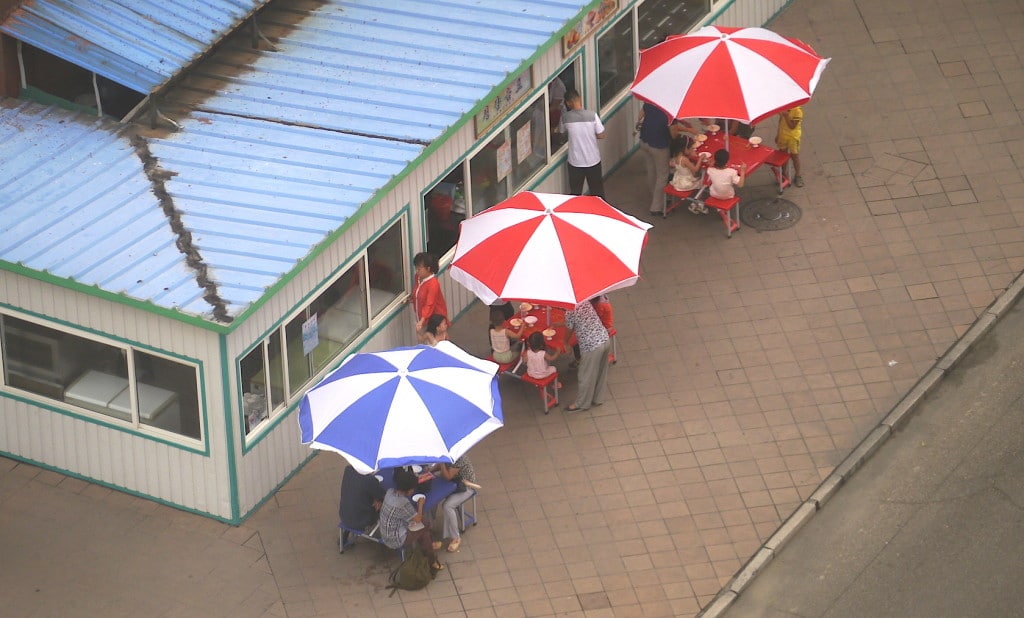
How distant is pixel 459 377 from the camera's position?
1844 cm

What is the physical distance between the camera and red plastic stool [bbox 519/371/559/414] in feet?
67.5

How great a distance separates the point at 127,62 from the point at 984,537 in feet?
33.0

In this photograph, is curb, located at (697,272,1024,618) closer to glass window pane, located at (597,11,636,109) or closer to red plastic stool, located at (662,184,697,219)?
red plastic stool, located at (662,184,697,219)

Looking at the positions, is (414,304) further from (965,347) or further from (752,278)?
(965,347)

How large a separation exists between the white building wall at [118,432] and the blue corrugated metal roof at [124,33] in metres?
2.70

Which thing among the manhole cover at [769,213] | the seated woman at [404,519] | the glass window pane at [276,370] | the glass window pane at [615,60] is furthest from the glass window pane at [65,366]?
the manhole cover at [769,213]

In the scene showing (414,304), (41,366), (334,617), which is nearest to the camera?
(334,617)

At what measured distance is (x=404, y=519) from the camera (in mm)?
18312

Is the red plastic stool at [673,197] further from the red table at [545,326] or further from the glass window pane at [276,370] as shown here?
the glass window pane at [276,370]

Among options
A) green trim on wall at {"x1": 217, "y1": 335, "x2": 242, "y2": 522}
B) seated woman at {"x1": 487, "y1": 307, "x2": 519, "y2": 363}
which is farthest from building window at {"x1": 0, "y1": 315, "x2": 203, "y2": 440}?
seated woman at {"x1": 487, "y1": 307, "x2": 519, "y2": 363}

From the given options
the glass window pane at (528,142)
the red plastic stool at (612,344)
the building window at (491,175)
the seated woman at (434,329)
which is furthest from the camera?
the glass window pane at (528,142)

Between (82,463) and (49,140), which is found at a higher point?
(49,140)

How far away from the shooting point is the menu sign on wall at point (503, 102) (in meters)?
21.4

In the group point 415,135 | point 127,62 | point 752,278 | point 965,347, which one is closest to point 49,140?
point 127,62
